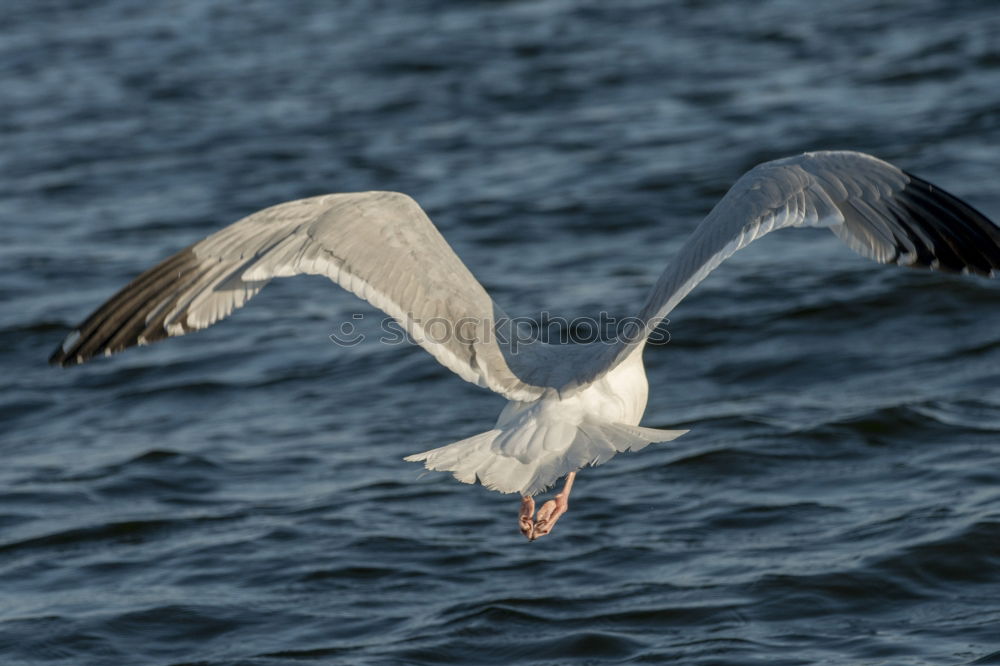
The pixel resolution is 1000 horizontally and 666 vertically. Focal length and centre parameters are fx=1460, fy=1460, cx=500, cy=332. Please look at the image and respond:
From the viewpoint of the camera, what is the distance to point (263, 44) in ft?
51.4

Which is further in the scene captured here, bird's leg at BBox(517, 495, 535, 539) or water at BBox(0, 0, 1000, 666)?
water at BBox(0, 0, 1000, 666)

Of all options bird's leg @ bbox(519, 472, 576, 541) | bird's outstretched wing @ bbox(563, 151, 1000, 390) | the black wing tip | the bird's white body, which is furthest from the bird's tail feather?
the black wing tip

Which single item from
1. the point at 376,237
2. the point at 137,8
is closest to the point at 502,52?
the point at 137,8

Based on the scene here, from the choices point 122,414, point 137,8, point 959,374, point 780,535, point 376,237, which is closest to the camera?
point 376,237

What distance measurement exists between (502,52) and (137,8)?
5.36 m

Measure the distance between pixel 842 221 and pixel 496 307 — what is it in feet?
4.24

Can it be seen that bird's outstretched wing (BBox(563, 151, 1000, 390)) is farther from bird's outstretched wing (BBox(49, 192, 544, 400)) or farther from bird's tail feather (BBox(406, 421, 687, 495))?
bird's outstretched wing (BBox(49, 192, 544, 400))

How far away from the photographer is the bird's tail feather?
15.5ft

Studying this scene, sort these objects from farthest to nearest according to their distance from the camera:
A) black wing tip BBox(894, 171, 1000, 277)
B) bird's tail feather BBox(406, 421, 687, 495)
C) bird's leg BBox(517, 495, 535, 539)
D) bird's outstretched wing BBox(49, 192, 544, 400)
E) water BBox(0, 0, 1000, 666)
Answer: water BBox(0, 0, 1000, 666)
bird's leg BBox(517, 495, 535, 539)
bird's outstretched wing BBox(49, 192, 544, 400)
black wing tip BBox(894, 171, 1000, 277)
bird's tail feather BBox(406, 421, 687, 495)

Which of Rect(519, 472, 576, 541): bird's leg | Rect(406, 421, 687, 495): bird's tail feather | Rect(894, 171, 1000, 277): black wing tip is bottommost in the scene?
Rect(519, 472, 576, 541): bird's leg

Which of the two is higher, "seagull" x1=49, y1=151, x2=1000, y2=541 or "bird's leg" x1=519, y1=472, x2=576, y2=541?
"seagull" x1=49, y1=151, x2=1000, y2=541

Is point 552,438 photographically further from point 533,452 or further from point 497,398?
point 497,398

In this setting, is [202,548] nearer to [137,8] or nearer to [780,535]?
[780,535]

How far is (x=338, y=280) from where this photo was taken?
517cm
